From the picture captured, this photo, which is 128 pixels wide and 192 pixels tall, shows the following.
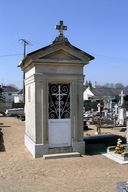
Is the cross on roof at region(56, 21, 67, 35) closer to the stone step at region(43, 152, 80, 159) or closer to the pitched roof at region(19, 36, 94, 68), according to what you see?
the pitched roof at region(19, 36, 94, 68)

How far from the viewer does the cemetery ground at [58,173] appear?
A: 26.0 feet

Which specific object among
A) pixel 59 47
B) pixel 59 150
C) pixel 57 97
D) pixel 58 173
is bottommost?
pixel 58 173

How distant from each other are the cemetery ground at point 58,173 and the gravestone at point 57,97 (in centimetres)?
83

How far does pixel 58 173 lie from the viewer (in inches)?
367

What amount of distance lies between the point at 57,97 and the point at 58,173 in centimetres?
357

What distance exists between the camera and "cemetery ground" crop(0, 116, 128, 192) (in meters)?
7.92

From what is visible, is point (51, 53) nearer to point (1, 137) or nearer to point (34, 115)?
point (34, 115)

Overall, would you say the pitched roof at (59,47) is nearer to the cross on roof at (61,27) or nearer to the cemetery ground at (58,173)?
the cross on roof at (61,27)

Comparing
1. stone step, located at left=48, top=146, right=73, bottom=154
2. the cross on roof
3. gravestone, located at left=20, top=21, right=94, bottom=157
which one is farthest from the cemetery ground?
the cross on roof

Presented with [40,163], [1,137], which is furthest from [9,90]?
[40,163]

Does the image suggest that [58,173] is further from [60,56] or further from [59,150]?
[60,56]

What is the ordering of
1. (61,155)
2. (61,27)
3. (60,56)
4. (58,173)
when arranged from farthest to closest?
(61,27), (60,56), (61,155), (58,173)

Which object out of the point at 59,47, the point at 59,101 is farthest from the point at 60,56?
the point at 59,101

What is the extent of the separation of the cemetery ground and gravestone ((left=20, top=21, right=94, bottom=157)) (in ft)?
2.71
